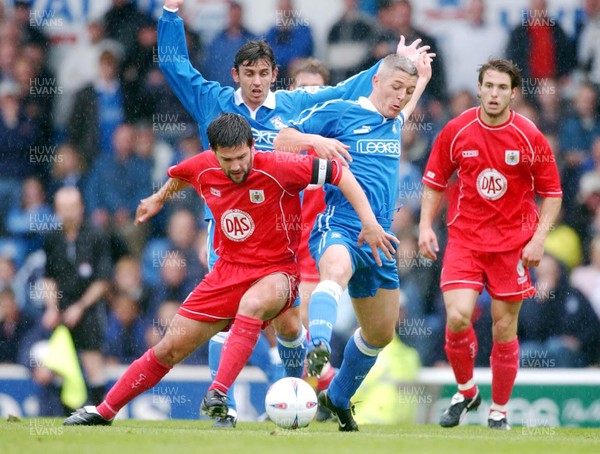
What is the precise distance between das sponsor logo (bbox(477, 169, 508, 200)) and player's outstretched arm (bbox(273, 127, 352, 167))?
3.60 feet

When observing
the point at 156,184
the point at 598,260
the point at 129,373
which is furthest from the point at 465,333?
the point at 156,184

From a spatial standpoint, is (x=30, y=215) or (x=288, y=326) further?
(x=30, y=215)

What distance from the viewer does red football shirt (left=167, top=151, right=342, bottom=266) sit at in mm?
6938

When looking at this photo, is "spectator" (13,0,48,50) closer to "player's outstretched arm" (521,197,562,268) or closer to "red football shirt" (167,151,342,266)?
"red football shirt" (167,151,342,266)

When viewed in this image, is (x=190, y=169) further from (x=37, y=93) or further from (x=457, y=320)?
(x=37, y=93)

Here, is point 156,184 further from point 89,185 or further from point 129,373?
point 129,373

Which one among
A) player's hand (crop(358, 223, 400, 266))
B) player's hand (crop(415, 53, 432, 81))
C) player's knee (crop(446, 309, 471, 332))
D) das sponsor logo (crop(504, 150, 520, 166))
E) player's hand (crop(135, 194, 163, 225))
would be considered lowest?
player's knee (crop(446, 309, 471, 332))

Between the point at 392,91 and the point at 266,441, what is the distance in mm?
2653

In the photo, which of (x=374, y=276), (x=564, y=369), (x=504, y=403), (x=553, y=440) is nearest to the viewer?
(x=553, y=440)

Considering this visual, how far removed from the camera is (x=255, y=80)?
7.85 meters

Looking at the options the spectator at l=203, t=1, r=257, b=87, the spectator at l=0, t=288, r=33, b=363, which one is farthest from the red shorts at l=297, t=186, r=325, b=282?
the spectator at l=0, t=288, r=33, b=363

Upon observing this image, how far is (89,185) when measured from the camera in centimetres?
1133

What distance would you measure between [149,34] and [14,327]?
3148 millimetres

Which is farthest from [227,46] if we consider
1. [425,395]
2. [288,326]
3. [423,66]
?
[288,326]
